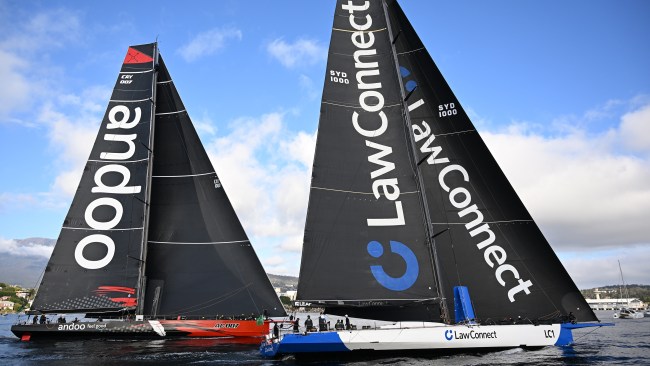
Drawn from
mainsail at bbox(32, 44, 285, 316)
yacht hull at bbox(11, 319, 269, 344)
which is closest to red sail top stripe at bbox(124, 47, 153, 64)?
mainsail at bbox(32, 44, 285, 316)

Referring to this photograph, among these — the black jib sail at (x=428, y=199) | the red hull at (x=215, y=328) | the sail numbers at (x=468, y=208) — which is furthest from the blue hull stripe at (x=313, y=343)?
the red hull at (x=215, y=328)

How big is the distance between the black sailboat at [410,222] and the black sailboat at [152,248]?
27.5ft

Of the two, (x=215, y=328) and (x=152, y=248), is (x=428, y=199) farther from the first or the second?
(x=152, y=248)

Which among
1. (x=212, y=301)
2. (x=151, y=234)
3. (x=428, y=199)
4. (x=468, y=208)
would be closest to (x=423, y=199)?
(x=428, y=199)

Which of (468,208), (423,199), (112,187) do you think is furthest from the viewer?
(112,187)

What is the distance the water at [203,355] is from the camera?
1559 centimetres

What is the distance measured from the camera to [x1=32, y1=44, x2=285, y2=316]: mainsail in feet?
80.9

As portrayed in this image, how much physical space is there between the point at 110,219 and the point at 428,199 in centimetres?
1661

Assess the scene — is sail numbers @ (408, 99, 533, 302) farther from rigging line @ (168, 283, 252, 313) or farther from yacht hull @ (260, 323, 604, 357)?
rigging line @ (168, 283, 252, 313)

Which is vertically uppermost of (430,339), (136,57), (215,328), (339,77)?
(136,57)

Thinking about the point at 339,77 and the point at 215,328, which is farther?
the point at 215,328

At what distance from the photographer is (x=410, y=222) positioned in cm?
1816

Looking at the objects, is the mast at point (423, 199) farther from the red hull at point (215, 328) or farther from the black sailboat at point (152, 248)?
the black sailboat at point (152, 248)

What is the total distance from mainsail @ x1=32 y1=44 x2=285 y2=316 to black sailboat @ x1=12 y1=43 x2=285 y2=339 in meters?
0.05
